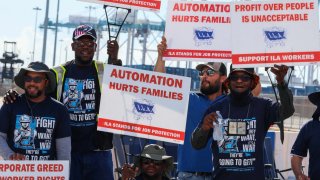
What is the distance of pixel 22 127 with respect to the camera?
735cm

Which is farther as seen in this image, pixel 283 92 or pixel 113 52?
pixel 113 52

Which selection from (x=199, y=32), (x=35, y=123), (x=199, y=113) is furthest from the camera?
(x=199, y=32)

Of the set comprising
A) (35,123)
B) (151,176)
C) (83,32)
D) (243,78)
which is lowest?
(151,176)

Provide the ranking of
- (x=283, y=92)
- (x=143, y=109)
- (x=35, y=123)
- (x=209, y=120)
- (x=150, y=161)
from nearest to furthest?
(x=283, y=92), (x=209, y=120), (x=35, y=123), (x=143, y=109), (x=150, y=161)

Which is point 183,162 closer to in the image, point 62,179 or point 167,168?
point 167,168

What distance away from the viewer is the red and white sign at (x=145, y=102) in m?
7.80

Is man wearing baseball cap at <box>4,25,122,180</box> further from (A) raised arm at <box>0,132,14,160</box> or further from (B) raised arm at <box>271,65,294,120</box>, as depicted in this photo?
(B) raised arm at <box>271,65,294,120</box>

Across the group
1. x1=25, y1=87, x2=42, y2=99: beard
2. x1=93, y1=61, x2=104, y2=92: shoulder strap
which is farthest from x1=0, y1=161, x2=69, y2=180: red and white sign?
x1=93, y1=61, x2=104, y2=92: shoulder strap

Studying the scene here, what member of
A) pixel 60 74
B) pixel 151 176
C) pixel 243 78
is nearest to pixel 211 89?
pixel 151 176

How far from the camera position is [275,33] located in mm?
7711

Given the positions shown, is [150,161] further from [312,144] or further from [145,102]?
[312,144]

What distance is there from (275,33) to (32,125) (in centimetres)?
220

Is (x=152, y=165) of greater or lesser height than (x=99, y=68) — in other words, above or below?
below

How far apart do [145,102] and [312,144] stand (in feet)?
5.20
